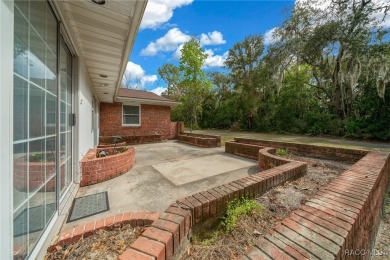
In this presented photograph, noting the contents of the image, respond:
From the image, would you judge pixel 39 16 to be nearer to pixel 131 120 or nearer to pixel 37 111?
pixel 37 111

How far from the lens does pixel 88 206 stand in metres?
2.46

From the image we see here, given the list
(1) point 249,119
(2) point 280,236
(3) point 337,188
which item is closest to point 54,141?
(2) point 280,236

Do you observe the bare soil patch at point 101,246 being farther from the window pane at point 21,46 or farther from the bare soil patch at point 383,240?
the bare soil patch at point 383,240

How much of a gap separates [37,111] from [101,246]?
1.27 m

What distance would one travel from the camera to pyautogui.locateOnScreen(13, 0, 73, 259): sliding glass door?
115 centimetres

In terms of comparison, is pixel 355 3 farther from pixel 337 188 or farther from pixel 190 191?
pixel 190 191

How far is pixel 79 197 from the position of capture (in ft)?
9.02

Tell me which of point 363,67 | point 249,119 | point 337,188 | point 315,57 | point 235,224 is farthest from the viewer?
point 249,119

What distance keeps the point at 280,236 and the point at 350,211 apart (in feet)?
2.35

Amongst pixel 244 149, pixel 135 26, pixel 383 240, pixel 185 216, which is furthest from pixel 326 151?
pixel 135 26

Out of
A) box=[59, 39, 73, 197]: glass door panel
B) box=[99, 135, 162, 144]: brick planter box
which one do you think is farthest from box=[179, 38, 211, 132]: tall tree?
box=[59, 39, 73, 197]: glass door panel

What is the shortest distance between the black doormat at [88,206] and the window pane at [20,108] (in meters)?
1.48

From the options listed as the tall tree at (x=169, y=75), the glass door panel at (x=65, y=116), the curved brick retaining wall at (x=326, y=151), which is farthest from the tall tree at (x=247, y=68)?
the glass door panel at (x=65, y=116)

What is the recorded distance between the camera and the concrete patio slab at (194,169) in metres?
3.53
